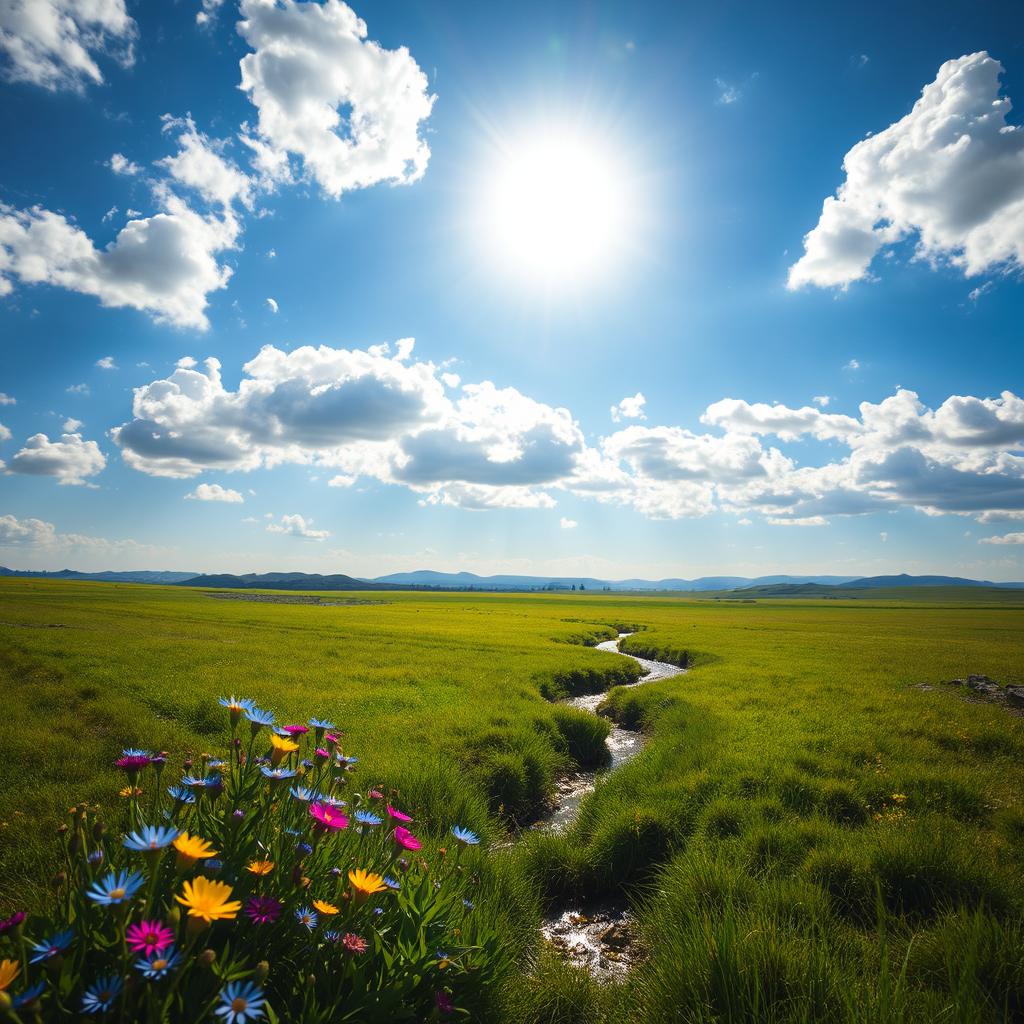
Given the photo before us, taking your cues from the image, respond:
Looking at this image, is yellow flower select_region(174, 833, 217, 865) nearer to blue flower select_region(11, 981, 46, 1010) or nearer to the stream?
blue flower select_region(11, 981, 46, 1010)

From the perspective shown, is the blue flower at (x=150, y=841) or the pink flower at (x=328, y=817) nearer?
the blue flower at (x=150, y=841)

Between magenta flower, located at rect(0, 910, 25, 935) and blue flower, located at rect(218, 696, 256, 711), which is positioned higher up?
blue flower, located at rect(218, 696, 256, 711)

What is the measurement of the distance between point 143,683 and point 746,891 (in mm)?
16385

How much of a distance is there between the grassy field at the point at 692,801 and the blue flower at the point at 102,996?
328 cm

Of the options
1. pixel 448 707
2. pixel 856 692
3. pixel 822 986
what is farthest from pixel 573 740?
pixel 822 986

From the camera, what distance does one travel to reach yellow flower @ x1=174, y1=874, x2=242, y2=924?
202 cm

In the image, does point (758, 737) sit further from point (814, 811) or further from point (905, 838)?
point (905, 838)

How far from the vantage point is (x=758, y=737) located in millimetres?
12555

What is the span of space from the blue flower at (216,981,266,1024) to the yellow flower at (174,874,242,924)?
26 cm

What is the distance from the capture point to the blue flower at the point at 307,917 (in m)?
2.55

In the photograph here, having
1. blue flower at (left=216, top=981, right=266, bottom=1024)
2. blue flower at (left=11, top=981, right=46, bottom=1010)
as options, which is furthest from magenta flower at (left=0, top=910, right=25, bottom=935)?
blue flower at (left=216, top=981, right=266, bottom=1024)

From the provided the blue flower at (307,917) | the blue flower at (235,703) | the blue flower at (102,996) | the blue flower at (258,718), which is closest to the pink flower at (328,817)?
the blue flower at (307,917)

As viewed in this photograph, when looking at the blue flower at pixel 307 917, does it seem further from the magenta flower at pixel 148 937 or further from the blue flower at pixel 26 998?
the blue flower at pixel 26 998

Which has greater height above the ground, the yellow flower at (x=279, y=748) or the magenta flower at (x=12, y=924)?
the yellow flower at (x=279, y=748)
